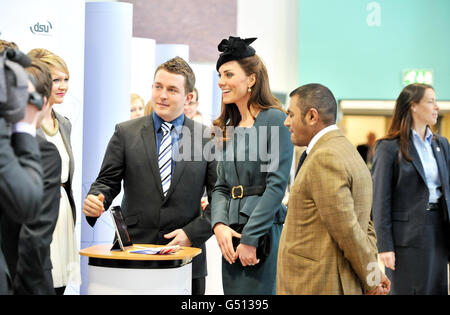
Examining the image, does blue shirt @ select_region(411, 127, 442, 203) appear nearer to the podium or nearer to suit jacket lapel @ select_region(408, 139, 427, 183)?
suit jacket lapel @ select_region(408, 139, 427, 183)

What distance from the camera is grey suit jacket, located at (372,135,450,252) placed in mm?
4242

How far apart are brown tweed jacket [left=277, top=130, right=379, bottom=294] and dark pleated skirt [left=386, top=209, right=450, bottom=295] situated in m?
1.87

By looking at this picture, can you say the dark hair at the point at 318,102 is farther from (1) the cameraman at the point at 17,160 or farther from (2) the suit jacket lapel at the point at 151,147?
(1) the cameraman at the point at 17,160

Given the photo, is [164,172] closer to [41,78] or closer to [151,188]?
[151,188]

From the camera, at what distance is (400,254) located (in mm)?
4336

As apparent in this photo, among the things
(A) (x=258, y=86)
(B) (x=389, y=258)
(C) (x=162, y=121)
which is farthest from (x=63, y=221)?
(B) (x=389, y=258)

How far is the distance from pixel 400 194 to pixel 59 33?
8.73ft

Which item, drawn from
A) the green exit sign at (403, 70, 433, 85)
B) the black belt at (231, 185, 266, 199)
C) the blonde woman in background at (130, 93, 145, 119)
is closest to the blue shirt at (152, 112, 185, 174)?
the black belt at (231, 185, 266, 199)

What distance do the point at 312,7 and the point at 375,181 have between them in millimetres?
7187

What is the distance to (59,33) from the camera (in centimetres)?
414

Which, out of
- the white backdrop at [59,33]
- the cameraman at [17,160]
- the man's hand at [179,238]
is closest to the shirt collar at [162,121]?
the man's hand at [179,238]

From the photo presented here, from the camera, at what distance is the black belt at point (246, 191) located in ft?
9.73

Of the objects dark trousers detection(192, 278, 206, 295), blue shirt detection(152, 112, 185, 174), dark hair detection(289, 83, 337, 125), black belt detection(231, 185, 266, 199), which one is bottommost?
dark trousers detection(192, 278, 206, 295)
